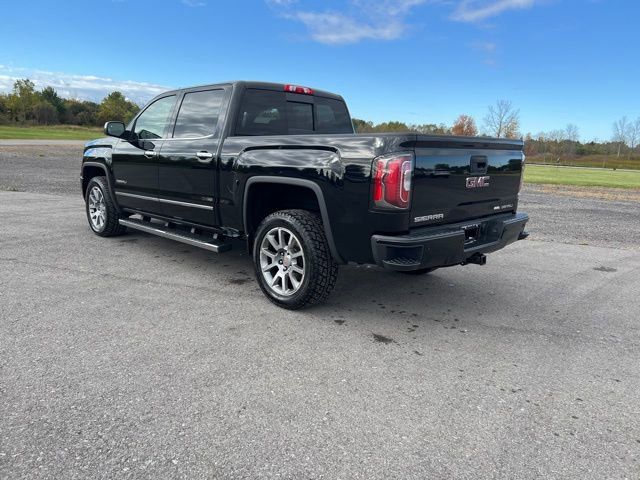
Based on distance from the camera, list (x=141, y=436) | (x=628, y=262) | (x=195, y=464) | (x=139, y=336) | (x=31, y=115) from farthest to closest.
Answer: (x=31, y=115), (x=628, y=262), (x=139, y=336), (x=141, y=436), (x=195, y=464)

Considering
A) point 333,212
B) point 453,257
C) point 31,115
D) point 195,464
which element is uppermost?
point 31,115

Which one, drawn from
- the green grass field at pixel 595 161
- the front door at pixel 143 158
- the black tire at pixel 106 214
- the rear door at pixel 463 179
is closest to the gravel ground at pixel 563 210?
the rear door at pixel 463 179

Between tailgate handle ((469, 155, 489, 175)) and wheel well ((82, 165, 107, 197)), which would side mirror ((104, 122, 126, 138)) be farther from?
tailgate handle ((469, 155, 489, 175))

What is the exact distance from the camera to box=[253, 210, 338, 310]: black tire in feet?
12.8

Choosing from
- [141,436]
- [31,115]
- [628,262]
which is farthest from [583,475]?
[31,115]

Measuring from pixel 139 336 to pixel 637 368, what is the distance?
11.4ft

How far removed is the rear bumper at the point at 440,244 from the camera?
3420 mm

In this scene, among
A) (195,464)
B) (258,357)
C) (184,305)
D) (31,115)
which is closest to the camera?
(195,464)

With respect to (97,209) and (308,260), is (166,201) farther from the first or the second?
(308,260)

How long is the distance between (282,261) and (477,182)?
5.80 feet

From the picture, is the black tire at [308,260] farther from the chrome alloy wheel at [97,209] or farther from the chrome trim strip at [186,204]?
the chrome alloy wheel at [97,209]

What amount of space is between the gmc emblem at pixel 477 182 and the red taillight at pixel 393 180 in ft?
2.63

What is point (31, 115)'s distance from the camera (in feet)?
260

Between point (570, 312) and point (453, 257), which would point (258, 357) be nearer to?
point (453, 257)
